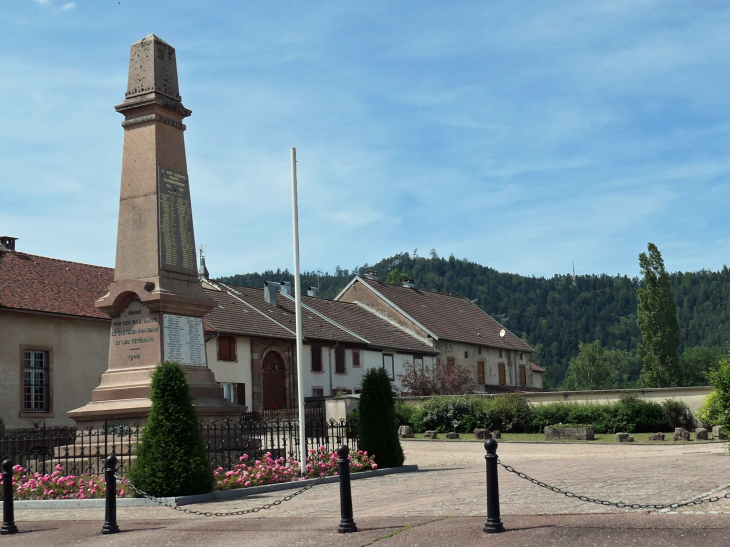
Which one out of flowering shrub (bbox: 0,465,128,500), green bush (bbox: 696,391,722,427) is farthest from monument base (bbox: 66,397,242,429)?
green bush (bbox: 696,391,722,427)

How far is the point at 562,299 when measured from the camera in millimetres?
166250

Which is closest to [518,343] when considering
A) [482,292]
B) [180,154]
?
[180,154]

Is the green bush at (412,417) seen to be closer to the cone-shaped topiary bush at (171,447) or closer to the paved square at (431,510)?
the paved square at (431,510)

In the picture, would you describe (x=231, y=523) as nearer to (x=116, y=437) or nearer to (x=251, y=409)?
(x=116, y=437)

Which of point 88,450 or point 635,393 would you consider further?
point 635,393

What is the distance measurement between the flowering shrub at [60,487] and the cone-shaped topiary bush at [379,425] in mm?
4978

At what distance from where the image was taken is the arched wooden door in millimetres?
40875

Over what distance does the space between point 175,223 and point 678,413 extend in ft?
68.5

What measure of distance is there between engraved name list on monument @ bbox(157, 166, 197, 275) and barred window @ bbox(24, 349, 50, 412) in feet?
50.7

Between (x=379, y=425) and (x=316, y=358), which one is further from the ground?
(x=316, y=358)

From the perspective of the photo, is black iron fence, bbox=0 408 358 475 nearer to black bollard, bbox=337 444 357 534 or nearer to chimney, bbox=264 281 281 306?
black bollard, bbox=337 444 357 534

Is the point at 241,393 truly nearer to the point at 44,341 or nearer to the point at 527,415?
the point at 44,341

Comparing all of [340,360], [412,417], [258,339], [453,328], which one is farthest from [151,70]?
[453,328]

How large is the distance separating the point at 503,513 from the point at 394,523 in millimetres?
1131
